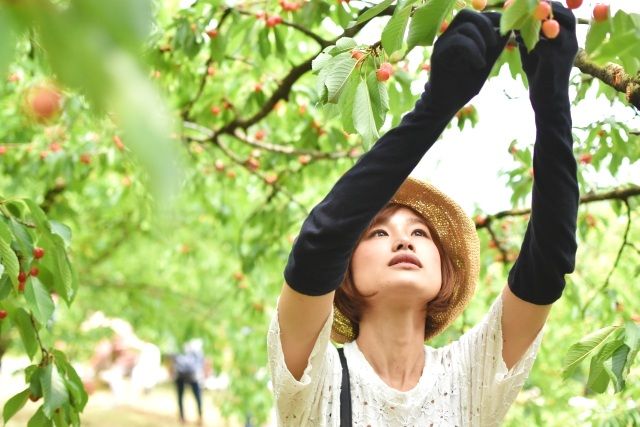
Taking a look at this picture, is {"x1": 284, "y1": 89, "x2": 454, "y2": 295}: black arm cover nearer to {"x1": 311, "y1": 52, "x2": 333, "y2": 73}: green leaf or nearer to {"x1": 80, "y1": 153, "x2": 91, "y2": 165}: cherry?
{"x1": 311, "y1": 52, "x2": 333, "y2": 73}: green leaf

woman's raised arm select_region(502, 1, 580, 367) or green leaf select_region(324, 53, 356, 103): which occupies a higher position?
green leaf select_region(324, 53, 356, 103)

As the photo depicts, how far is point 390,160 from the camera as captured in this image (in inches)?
57.9

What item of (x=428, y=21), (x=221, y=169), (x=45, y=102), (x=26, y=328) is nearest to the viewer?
(x=45, y=102)

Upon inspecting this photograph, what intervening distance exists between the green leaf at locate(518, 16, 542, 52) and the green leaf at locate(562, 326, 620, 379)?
99cm

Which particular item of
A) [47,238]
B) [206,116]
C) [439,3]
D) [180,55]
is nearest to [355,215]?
[439,3]

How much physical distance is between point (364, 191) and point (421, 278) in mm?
459

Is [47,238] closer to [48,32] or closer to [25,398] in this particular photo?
[25,398]

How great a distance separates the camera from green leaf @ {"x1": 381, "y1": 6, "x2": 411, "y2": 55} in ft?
5.08

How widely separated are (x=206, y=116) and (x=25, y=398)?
2820 mm

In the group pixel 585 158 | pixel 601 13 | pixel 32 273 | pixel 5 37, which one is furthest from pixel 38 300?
pixel 585 158

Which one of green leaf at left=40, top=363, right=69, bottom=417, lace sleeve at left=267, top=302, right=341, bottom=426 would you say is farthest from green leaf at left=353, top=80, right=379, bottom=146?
green leaf at left=40, top=363, right=69, bottom=417

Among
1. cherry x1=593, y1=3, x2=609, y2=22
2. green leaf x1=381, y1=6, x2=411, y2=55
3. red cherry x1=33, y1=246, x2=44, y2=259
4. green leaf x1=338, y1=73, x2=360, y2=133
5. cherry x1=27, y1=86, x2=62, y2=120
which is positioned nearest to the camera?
cherry x1=27, y1=86, x2=62, y2=120

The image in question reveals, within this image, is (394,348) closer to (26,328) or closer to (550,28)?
(550,28)

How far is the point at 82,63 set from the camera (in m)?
0.55
